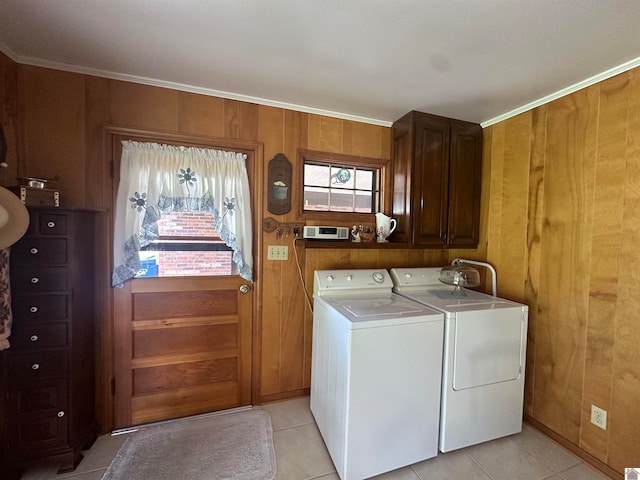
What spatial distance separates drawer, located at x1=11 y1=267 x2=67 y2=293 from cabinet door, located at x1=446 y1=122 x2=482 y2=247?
263cm

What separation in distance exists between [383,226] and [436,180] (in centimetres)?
57

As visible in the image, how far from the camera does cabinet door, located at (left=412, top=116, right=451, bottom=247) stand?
6.97 ft

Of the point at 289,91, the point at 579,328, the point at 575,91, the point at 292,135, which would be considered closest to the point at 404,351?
the point at 579,328

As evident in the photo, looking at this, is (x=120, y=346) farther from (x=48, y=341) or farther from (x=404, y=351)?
(x=404, y=351)

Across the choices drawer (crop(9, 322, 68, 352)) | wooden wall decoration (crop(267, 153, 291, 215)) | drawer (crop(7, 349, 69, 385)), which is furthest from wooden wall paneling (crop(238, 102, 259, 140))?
drawer (crop(7, 349, 69, 385))

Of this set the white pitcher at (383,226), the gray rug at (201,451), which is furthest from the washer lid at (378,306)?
the gray rug at (201,451)

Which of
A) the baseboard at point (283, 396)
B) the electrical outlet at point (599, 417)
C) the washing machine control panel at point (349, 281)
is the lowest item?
the baseboard at point (283, 396)

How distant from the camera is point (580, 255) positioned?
1.69 meters

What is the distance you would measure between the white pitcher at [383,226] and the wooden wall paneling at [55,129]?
2.08 meters

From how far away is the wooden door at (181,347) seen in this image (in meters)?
1.83

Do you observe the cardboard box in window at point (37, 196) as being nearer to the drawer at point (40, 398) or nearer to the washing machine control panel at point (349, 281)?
the drawer at point (40, 398)

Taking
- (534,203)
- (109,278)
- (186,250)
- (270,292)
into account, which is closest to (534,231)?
(534,203)

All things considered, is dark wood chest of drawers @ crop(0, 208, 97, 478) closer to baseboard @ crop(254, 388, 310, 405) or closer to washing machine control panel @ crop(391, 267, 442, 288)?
baseboard @ crop(254, 388, 310, 405)

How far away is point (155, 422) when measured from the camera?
1871mm
